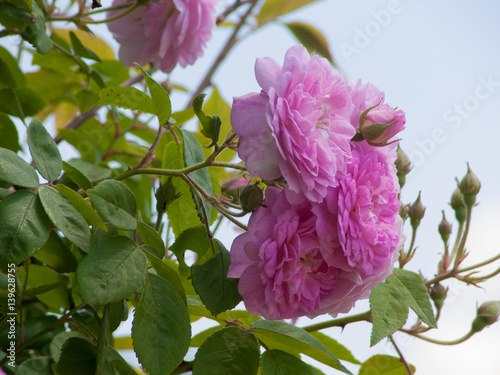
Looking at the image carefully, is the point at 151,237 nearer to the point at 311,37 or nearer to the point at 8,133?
the point at 8,133

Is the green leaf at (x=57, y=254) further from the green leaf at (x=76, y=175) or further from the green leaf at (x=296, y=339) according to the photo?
the green leaf at (x=296, y=339)

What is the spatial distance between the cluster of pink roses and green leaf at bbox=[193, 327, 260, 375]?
0.05 metres

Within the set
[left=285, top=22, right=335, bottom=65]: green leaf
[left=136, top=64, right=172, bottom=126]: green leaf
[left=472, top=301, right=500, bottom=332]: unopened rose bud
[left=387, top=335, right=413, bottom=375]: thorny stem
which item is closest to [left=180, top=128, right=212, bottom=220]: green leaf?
[left=136, top=64, right=172, bottom=126]: green leaf

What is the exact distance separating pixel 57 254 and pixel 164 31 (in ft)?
1.06

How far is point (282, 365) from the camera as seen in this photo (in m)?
0.50

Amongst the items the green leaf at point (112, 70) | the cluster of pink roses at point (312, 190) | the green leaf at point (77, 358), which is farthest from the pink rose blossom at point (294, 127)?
the green leaf at point (112, 70)

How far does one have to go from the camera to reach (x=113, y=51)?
99 cm

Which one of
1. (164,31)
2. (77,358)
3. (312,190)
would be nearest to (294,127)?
(312,190)

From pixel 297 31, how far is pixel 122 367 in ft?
2.33

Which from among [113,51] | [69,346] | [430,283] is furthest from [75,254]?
[113,51]

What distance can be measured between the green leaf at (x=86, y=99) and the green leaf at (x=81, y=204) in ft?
1.22

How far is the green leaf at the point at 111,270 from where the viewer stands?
391 millimetres

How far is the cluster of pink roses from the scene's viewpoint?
40 centimetres

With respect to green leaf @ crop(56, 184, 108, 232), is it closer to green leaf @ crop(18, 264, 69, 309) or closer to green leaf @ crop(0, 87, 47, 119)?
green leaf @ crop(18, 264, 69, 309)
